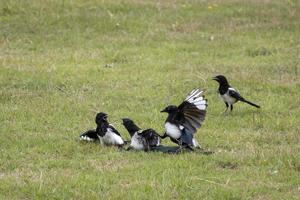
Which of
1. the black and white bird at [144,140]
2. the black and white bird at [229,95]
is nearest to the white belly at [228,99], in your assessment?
the black and white bird at [229,95]

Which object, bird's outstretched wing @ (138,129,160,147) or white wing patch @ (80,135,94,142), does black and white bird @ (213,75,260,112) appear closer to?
bird's outstretched wing @ (138,129,160,147)

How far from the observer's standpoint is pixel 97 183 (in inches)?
298

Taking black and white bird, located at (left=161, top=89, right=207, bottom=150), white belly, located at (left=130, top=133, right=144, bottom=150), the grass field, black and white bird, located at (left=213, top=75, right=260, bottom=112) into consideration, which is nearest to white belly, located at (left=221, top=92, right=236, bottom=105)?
black and white bird, located at (left=213, top=75, right=260, bottom=112)

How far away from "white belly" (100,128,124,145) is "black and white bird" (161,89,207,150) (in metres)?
0.66

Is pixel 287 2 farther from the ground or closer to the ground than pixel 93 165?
farther from the ground

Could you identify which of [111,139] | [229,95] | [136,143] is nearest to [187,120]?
[136,143]

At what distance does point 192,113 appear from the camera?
8844 mm

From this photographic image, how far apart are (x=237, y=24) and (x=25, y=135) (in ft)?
30.5

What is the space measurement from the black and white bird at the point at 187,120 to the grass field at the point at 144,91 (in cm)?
24

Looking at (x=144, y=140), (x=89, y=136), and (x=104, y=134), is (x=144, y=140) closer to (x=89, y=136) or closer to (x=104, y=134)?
(x=104, y=134)

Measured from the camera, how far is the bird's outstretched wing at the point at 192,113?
8.78 meters

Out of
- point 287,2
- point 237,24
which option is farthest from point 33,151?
point 287,2

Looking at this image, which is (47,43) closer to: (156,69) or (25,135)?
(156,69)

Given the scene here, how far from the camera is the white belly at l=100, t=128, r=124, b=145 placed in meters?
9.05
